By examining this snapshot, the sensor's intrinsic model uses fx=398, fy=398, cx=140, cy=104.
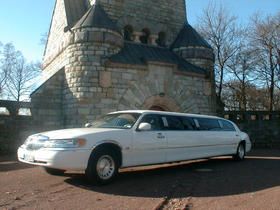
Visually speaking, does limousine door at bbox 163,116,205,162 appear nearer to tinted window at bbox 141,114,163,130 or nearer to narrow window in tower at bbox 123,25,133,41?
tinted window at bbox 141,114,163,130

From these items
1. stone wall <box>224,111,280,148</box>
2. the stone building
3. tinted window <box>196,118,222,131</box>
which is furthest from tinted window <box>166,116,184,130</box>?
stone wall <box>224,111,280,148</box>

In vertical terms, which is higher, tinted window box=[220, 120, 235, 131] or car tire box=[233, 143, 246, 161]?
tinted window box=[220, 120, 235, 131]

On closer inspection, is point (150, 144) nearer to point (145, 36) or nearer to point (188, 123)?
point (188, 123)

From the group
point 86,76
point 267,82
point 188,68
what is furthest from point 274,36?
point 86,76

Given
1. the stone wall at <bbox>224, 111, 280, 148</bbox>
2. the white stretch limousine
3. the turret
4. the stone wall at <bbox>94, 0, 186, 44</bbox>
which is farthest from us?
the stone wall at <bbox>224, 111, 280, 148</bbox>

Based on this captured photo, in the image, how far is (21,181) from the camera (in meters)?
8.59

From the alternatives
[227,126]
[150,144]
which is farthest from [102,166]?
[227,126]

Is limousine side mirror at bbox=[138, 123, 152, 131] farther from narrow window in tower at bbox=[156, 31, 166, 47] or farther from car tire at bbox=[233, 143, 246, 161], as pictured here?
narrow window in tower at bbox=[156, 31, 166, 47]

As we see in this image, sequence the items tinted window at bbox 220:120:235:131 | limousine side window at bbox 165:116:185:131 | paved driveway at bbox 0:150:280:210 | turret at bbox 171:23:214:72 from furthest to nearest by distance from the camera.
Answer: turret at bbox 171:23:214:72 < tinted window at bbox 220:120:235:131 < limousine side window at bbox 165:116:185:131 < paved driveway at bbox 0:150:280:210

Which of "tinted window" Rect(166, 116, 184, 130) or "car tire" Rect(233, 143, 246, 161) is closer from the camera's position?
"tinted window" Rect(166, 116, 184, 130)

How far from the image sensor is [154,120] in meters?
9.34

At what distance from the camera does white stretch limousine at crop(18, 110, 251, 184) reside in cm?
756

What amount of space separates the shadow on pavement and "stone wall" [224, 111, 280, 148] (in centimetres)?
1156

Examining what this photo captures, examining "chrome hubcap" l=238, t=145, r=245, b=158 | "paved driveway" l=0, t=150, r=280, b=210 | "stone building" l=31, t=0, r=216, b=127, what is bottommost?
"paved driveway" l=0, t=150, r=280, b=210
